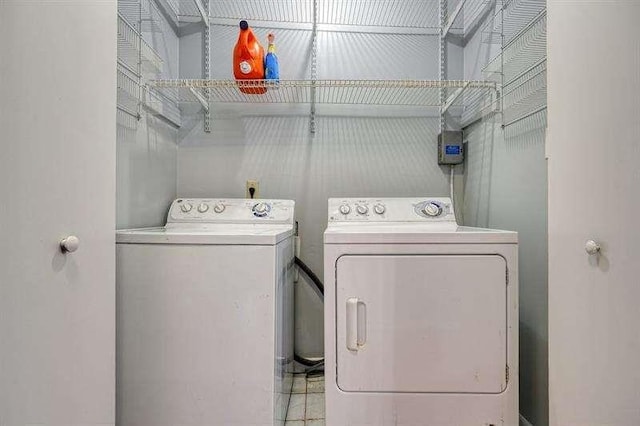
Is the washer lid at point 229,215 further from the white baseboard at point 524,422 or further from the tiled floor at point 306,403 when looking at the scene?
the white baseboard at point 524,422

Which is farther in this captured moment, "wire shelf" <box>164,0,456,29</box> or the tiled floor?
"wire shelf" <box>164,0,456,29</box>

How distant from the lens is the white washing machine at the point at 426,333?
3.67 ft

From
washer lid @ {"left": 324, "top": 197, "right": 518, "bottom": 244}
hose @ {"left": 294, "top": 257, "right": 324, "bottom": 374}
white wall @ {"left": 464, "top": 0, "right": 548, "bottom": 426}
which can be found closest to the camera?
white wall @ {"left": 464, "top": 0, "right": 548, "bottom": 426}

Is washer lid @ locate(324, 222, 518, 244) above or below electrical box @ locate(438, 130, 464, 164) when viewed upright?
below

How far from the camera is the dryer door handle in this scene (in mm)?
1125

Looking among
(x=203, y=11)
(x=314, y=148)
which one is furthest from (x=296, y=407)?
(x=203, y=11)

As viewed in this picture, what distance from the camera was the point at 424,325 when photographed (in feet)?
3.70

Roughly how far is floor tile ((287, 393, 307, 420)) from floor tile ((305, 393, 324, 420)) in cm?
3

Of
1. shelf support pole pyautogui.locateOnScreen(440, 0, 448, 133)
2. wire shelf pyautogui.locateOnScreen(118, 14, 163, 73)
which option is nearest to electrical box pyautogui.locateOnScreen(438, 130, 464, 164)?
shelf support pole pyautogui.locateOnScreen(440, 0, 448, 133)

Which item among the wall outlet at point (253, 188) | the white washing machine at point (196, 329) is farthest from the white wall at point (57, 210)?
the wall outlet at point (253, 188)

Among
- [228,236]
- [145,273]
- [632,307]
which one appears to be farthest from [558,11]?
[145,273]

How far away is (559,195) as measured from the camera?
2.95 ft

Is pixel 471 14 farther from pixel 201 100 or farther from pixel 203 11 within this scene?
pixel 201 100

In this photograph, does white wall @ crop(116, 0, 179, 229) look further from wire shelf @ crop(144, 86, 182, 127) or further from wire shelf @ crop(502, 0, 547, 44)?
wire shelf @ crop(502, 0, 547, 44)
